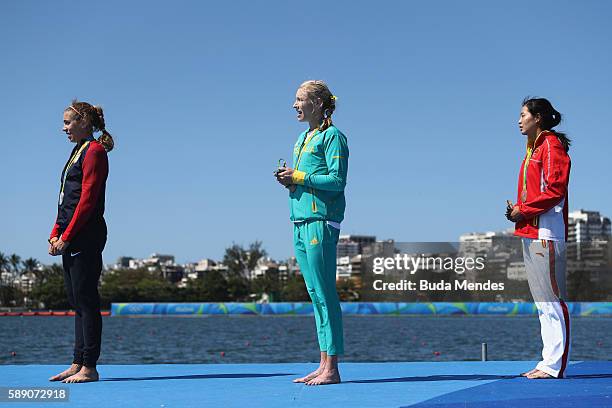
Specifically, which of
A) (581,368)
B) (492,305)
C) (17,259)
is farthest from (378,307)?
(581,368)

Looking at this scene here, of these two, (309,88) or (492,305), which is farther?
(492,305)

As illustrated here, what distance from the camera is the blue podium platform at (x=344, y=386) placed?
427 centimetres

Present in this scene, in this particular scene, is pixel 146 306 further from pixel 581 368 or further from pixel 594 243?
pixel 581 368

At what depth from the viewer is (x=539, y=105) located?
5844 millimetres

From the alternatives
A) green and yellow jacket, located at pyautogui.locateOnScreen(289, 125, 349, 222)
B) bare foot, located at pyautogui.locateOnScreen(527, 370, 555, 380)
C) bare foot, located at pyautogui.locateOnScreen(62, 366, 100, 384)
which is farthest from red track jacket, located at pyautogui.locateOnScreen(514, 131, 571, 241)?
bare foot, located at pyautogui.locateOnScreen(62, 366, 100, 384)

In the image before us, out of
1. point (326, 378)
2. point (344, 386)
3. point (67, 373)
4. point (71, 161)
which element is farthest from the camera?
point (71, 161)

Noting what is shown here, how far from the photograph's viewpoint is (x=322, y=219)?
547 centimetres

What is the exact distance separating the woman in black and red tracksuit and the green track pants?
1.43 meters

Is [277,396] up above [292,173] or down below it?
below

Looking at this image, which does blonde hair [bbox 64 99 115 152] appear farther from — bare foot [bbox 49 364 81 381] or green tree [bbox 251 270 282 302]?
green tree [bbox 251 270 282 302]

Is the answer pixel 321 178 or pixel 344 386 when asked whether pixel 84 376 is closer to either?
pixel 344 386

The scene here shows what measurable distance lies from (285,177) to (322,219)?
37cm

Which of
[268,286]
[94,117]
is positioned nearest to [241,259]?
[268,286]

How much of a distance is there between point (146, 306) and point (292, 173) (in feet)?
437
